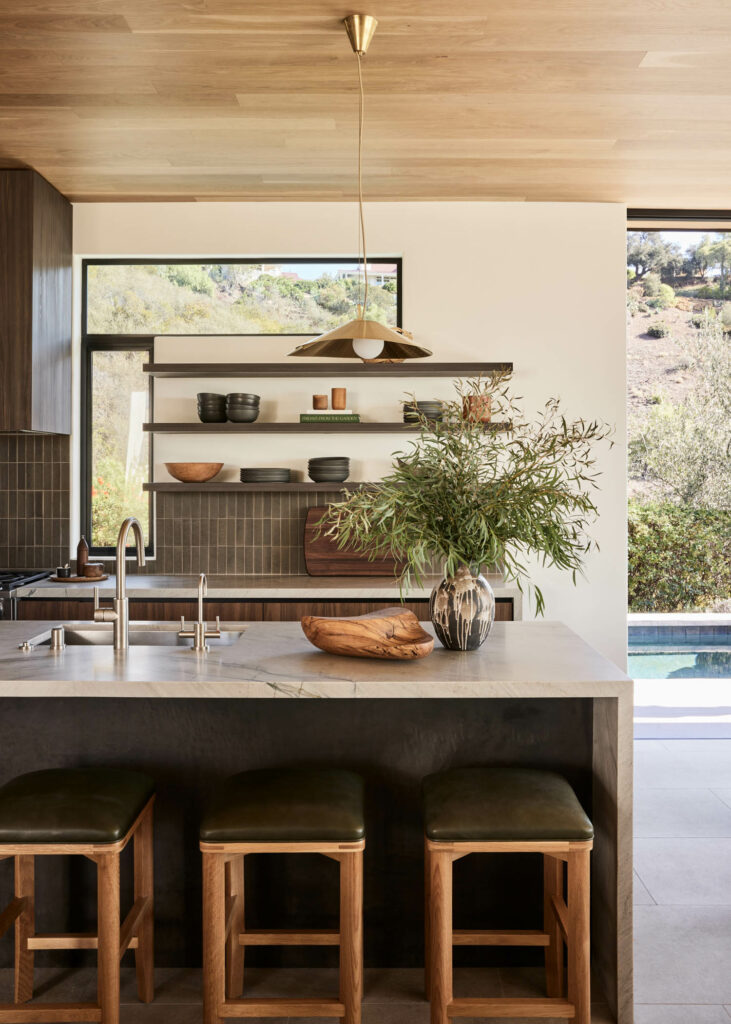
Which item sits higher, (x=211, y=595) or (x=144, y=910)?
(x=211, y=595)

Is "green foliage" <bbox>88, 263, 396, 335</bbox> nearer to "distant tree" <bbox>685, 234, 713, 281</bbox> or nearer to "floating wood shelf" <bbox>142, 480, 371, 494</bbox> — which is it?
"floating wood shelf" <bbox>142, 480, 371, 494</bbox>

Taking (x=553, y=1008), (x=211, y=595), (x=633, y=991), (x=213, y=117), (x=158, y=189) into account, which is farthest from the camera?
(x=158, y=189)

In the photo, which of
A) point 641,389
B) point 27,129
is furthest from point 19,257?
point 641,389

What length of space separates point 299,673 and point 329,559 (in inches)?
102

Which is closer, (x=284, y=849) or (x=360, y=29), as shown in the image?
(x=284, y=849)

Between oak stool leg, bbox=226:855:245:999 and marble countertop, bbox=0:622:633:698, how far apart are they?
1.83ft

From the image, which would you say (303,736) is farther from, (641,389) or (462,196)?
(641,389)

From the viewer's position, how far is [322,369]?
4.78 meters

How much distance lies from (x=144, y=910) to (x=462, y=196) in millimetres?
3908

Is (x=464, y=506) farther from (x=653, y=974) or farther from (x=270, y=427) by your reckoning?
(x=270, y=427)

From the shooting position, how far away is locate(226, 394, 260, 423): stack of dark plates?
15.6 ft

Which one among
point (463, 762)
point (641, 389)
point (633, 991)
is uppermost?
point (641, 389)

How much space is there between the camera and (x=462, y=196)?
4.85m

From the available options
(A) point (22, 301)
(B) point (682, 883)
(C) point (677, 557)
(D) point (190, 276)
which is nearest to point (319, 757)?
(B) point (682, 883)
